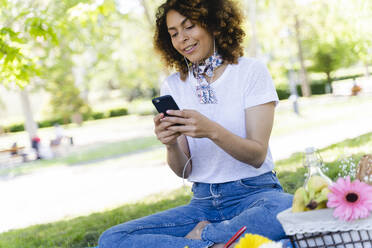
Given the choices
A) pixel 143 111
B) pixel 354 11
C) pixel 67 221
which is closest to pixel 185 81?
pixel 67 221

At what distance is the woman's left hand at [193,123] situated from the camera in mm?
2275

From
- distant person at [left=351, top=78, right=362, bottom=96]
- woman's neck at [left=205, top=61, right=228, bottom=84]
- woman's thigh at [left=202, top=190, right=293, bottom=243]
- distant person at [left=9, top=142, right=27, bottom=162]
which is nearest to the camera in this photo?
woman's thigh at [left=202, top=190, right=293, bottom=243]

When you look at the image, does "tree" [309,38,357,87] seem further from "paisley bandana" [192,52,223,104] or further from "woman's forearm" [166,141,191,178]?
"woman's forearm" [166,141,191,178]

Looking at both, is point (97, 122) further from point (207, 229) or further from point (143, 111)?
point (207, 229)

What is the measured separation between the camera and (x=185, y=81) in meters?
2.98

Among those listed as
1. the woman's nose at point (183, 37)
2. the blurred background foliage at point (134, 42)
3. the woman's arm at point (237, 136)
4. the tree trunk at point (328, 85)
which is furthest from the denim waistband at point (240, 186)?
the tree trunk at point (328, 85)

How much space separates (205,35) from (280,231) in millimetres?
1287

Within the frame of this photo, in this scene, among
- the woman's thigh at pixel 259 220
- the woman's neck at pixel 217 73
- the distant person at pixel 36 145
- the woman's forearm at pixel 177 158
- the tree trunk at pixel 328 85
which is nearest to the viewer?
the woman's thigh at pixel 259 220

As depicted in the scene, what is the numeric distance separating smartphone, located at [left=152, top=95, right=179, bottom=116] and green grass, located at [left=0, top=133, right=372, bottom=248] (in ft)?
7.51

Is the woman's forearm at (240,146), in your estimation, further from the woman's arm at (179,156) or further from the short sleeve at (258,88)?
the woman's arm at (179,156)

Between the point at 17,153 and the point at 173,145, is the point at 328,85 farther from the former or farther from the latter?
the point at 173,145

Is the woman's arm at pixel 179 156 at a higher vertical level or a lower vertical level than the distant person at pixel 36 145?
higher

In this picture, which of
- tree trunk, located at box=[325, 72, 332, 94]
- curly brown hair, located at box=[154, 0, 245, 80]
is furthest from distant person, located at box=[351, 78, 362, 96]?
curly brown hair, located at box=[154, 0, 245, 80]

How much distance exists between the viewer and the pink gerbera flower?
1.50 metres
